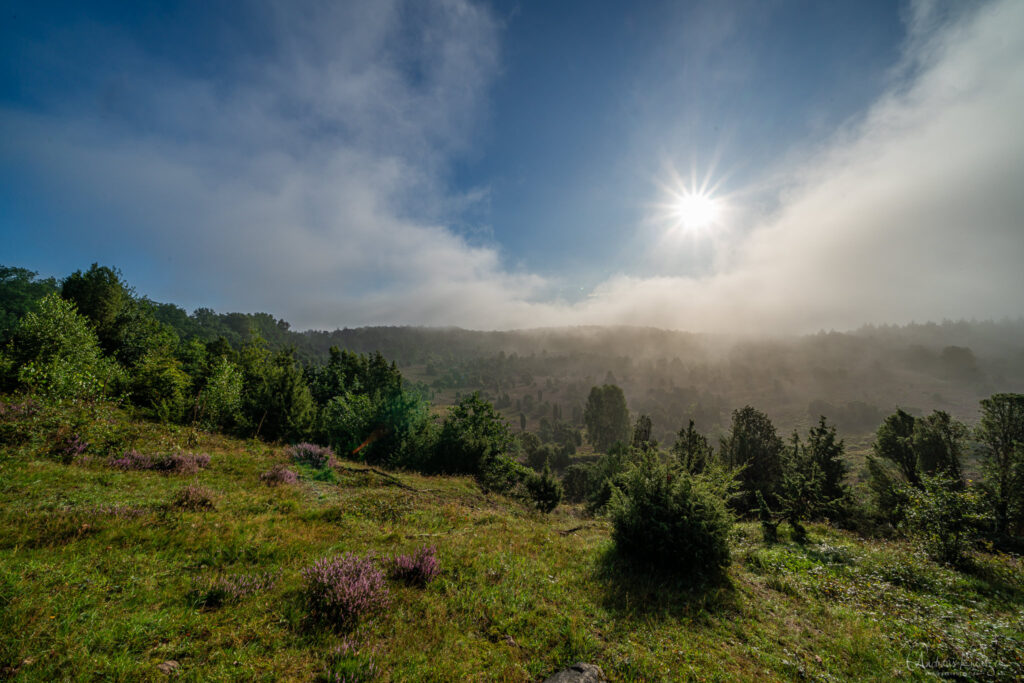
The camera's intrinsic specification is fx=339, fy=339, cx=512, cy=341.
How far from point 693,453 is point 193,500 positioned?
1958 centimetres

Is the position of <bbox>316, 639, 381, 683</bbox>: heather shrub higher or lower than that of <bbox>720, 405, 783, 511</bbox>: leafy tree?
higher

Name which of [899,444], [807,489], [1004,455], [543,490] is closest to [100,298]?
[543,490]

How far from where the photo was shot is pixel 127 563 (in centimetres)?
625

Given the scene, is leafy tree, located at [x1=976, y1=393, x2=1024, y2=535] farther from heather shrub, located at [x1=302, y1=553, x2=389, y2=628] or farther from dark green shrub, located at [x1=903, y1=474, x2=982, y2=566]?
heather shrub, located at [x1=302, y1=553, x2=389, y2=628]

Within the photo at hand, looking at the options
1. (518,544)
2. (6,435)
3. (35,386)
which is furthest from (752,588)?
(35,386)

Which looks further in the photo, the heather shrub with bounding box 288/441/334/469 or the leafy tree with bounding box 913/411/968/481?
the leafy tree with bounding box 913/411/968/481

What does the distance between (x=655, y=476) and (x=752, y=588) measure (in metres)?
3.86

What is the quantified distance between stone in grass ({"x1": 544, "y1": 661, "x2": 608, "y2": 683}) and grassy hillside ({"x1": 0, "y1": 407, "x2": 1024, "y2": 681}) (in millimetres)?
308

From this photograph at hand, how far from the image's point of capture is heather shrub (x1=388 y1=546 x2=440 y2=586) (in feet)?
24.5

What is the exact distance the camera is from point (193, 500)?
9820 millimetres

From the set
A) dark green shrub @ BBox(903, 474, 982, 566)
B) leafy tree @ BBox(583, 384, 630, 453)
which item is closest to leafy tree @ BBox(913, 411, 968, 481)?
dark green shrub @ BBox(903, 474, 982, 566)

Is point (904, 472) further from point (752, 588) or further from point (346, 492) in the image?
point (346, 492)

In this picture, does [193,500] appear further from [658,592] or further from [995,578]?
[995,578]

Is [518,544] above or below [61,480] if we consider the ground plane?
below
